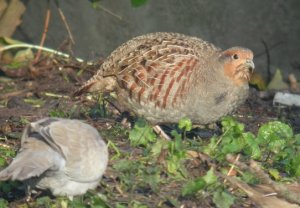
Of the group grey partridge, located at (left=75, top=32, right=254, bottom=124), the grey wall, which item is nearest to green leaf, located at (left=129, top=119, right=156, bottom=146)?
grey partridge, located at (left=75, top=32, right=254, bottom=124)

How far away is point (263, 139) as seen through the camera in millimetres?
6668

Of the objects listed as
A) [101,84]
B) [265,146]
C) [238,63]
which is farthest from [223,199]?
[101,84]

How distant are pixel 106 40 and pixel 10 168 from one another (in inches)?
205

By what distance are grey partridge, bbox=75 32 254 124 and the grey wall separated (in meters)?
2.38

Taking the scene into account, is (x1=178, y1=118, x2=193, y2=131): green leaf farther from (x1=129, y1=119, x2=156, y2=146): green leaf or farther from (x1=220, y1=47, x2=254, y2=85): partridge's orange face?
(x1=220, y1=47, x2=254, y2=85): partridge's orange face

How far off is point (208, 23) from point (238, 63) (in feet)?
8.60

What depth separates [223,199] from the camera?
542 centimetres

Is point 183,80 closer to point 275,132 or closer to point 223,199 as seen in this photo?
point 275,132

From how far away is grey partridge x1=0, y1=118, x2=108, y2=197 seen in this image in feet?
17.1

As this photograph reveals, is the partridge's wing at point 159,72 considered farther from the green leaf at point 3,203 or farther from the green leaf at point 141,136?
the green leaf at point 3,203

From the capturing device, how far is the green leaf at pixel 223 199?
5.38 meters

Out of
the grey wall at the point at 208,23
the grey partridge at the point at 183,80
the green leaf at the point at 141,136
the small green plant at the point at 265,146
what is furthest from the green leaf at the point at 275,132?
the grey wall at the point at 208,23

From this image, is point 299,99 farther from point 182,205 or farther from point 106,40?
point 182,205

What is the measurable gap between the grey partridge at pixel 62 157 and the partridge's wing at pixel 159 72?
5.62ft
